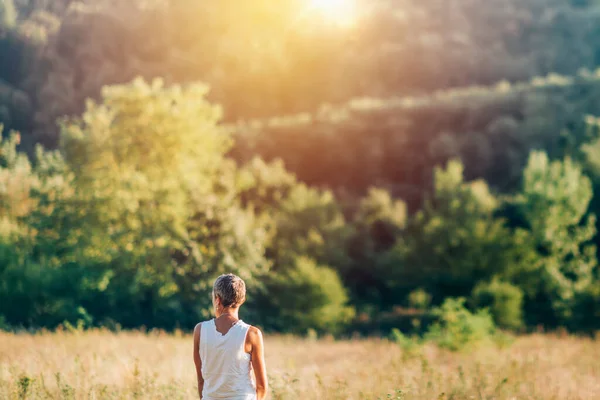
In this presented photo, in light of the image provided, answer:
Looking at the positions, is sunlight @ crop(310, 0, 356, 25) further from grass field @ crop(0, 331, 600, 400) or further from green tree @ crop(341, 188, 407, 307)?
grass field @ crop(0, 331, 600, 400)

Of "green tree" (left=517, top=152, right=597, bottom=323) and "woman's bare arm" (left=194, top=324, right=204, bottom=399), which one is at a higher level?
"green tree" (left=517, top=152, right=597, bottom=323)

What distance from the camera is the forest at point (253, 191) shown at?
24.5 metres

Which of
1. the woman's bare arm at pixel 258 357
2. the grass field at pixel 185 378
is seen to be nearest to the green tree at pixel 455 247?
the grass field at pixel 185 378

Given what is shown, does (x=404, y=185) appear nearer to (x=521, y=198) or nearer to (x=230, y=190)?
(x=521, y=198)

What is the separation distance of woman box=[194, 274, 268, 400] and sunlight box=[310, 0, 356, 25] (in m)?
96.6

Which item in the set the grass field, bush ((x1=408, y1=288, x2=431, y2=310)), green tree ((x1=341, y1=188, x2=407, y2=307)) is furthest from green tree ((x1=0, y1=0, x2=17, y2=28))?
bush ((x1=408, y1=288, x2=431, y2=310))

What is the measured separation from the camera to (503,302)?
113 ft

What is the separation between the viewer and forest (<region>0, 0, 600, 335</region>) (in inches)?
965

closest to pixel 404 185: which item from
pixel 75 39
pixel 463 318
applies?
pixel 75 39

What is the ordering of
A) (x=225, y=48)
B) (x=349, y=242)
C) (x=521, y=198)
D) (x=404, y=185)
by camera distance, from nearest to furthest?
(x=521, y=198)
(x=349, y=242)
(x=404, y=185)
(x=225, y=48)

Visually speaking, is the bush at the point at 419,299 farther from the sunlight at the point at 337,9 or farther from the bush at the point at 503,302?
the sunlight at the point at 337,9

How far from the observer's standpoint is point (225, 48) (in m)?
76.6

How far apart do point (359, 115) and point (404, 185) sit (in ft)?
49.4

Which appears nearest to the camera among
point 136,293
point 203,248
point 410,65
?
point 203,248
